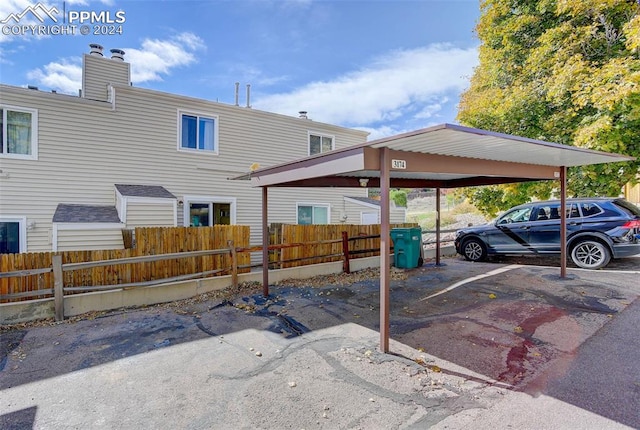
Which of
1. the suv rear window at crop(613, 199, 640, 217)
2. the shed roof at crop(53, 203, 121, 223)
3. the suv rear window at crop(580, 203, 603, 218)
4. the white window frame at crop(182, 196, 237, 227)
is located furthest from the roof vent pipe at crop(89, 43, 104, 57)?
the suv rear window at crop(613, 199, 640, 217)

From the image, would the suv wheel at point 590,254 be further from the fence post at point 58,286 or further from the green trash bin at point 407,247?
the fence post at point 58,286

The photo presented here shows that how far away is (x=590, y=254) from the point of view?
798 centimetres

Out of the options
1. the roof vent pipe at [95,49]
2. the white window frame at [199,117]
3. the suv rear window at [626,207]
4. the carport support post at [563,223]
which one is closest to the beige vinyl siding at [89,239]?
the white window frame at [199,117]

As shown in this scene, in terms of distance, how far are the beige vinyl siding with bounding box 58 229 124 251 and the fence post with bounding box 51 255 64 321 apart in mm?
2834

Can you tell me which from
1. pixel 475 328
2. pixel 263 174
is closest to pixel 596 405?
pixel 475 328

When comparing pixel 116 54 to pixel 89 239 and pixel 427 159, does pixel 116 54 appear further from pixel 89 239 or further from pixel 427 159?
pixel 427 159

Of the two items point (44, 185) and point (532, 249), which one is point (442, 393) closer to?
point (532, 249)

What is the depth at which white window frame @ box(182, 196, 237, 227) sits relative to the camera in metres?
9.66

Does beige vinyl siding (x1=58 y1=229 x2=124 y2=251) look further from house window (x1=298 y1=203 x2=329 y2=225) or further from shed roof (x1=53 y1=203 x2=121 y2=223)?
house window (x1=298 y1=203 x2=329 y2=225)

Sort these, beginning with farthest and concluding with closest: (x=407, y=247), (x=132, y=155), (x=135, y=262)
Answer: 1. (x=132, y=155)
2. (x=407, y=247)
3. (x=135, y=262)

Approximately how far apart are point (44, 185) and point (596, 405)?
10.9 meters

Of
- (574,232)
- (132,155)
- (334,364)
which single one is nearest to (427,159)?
(334,364)

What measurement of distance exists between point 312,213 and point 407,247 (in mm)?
4438

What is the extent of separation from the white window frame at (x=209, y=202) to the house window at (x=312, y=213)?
243cm
